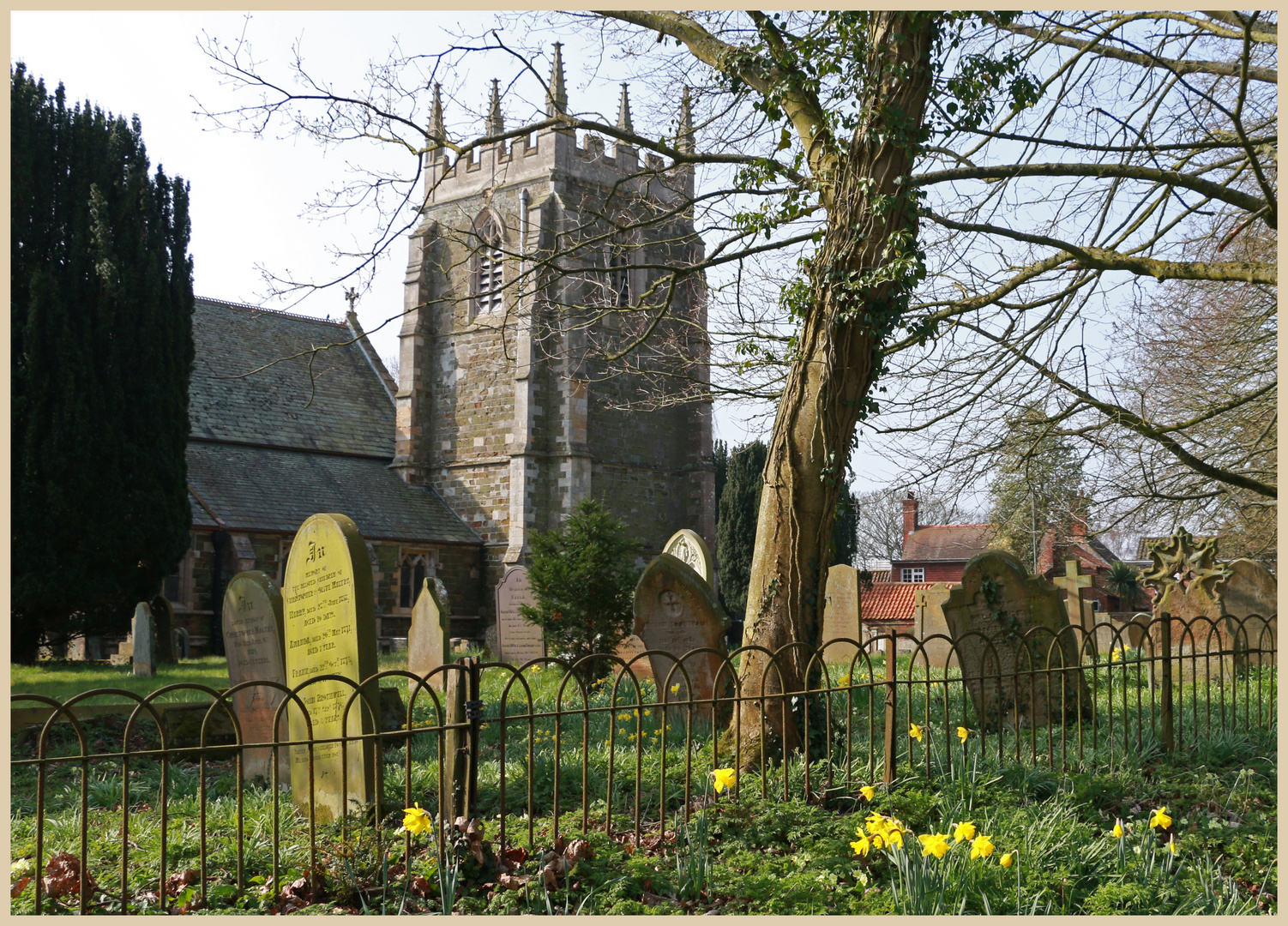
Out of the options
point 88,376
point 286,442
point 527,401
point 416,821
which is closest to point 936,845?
point 416,821

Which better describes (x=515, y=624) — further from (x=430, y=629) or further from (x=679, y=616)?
(x=679, y=616)

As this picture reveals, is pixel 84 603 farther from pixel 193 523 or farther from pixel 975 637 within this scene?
pixel 975 637

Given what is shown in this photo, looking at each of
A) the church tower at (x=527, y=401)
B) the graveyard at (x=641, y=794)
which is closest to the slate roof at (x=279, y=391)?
the church tower at (x=527, y=401)

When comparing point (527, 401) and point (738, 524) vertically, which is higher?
point (527, 401)

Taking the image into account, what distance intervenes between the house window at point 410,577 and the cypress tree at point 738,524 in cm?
853

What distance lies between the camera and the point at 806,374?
20.5 ft

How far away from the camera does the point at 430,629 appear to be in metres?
10.6

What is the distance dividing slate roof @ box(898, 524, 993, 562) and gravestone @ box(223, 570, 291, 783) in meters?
42.8

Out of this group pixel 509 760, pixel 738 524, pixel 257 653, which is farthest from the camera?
pixel 738 524

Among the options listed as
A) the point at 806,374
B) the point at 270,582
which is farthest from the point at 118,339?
the point at 806,374

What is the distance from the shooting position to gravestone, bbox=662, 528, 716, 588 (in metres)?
13.2

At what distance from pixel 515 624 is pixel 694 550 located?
3536 mm

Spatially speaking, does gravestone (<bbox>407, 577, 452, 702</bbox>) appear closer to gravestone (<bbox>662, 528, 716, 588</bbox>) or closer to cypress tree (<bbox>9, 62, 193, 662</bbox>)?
gravestone (<bbox>662, 528, 716, 588</bbox>)

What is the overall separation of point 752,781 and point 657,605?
2.88 m
